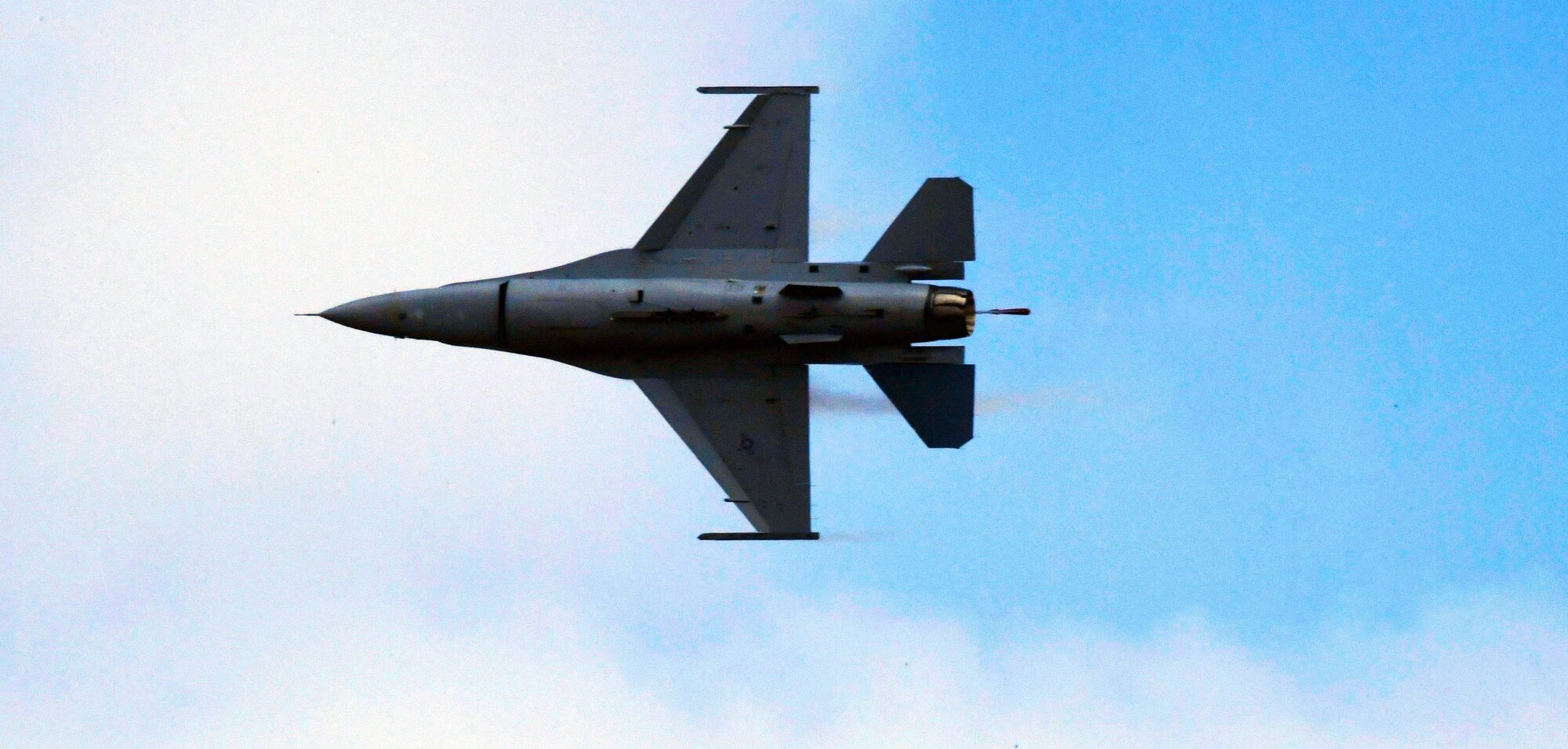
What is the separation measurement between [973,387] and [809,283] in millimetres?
→ 2624

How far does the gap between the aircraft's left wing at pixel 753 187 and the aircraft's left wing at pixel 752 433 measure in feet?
6.05

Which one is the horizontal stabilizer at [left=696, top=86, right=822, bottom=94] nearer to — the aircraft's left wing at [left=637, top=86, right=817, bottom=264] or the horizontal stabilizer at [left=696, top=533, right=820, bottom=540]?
the aircraft's left wing at [left=637, top=86, right=817, bottom=264]

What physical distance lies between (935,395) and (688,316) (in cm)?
346

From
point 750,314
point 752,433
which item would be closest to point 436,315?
point 750,314

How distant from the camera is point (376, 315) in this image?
28109 millimetres

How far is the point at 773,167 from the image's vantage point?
92.8 ft

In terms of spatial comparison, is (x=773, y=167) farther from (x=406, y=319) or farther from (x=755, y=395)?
(x=406, y=319)

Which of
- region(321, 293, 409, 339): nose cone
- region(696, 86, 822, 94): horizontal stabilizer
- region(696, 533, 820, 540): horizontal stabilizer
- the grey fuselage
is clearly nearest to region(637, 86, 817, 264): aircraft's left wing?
region(696, 86, 822, 94): horizontal stabilizer

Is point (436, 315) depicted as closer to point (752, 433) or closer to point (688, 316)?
point (688, 316)

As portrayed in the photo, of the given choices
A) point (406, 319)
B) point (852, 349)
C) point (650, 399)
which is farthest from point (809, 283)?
point (406, 319)

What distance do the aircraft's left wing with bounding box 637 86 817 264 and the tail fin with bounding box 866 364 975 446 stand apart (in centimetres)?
220

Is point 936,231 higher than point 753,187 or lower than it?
lower

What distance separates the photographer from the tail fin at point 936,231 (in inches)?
1065

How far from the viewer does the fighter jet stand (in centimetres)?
2702
